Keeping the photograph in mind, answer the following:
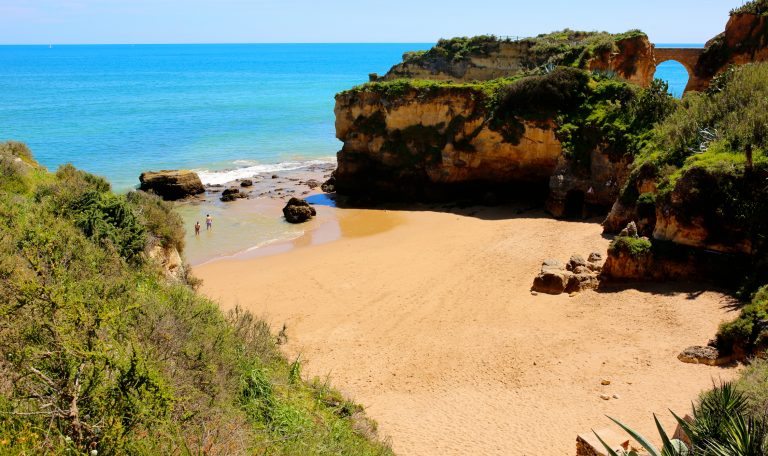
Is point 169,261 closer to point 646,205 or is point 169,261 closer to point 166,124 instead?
point 646,205

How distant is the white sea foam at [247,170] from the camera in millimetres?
42656

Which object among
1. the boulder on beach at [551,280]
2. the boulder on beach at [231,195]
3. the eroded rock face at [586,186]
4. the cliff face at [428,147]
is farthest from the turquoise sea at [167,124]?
the boulder on beach at [551,280]

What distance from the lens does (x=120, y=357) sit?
7.25 m

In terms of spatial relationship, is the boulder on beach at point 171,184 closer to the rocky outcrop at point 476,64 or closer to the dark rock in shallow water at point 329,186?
the dark rock in shallow water at point 329,186

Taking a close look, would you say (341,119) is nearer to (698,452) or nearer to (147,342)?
(147,342)

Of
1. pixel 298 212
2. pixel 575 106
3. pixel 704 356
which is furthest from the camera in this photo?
pixel 298 212

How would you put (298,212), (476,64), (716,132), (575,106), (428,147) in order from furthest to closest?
1. (476,64)
2. (428,147)
3. (298,212)
4. (575,106)
5. (716,132)

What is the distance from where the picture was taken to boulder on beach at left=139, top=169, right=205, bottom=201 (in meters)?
37.0

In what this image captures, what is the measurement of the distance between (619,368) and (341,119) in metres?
25.9

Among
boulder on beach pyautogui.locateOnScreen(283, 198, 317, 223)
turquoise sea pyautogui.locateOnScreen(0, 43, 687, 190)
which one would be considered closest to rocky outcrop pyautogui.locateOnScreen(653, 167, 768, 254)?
boulder on beach pyautogui.locateOnScreen(283, 198, 317, 223)

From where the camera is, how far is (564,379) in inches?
557

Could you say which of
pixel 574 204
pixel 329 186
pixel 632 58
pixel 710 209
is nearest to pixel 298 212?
pixel 329 186

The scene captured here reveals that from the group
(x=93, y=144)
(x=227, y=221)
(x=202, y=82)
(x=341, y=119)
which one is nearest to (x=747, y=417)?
(x=227, y=221)

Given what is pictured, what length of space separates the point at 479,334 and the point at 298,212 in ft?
56.0
